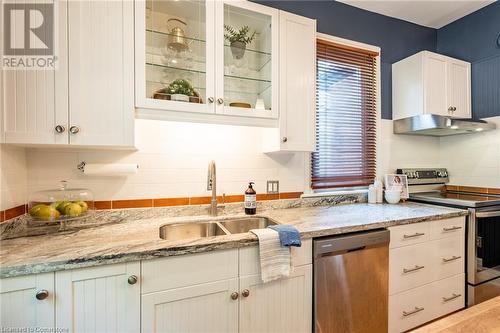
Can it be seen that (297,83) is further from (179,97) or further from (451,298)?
(451,298)

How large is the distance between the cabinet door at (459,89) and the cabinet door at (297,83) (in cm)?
159

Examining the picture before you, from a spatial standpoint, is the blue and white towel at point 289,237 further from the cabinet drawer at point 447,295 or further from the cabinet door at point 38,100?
the cabinet drawer at point 447,295

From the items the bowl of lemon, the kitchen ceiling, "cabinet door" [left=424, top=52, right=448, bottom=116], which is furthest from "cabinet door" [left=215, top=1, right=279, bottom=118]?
"cabinet door" [left=424, top=52, right=448, bottom=116]

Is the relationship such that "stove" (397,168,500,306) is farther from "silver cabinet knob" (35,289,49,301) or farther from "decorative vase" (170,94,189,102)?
"silver cabinet knob" (35,289,49,301)

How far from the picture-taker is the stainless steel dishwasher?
142 centimetres

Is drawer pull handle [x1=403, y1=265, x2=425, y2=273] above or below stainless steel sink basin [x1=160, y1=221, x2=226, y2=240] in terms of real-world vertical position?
below

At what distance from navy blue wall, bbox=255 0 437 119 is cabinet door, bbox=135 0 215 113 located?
737 mm

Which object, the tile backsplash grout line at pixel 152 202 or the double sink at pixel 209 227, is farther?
the double sink at pixel 209 227

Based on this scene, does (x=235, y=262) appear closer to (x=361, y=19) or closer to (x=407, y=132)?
(x=407, y=132)

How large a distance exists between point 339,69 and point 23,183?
8.25 feet

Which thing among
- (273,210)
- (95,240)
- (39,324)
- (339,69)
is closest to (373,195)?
(273,210)

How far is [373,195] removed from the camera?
2.29 m

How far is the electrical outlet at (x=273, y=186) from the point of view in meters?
2.00

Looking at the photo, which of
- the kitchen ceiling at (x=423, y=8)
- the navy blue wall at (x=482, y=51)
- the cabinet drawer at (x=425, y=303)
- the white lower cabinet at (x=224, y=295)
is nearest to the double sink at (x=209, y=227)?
the white lower cabinet at (x=224, y=295)
